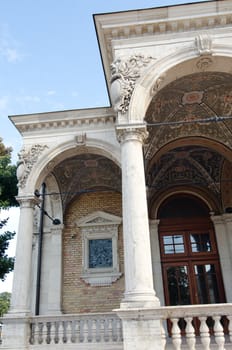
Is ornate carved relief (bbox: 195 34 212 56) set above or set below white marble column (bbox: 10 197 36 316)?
above

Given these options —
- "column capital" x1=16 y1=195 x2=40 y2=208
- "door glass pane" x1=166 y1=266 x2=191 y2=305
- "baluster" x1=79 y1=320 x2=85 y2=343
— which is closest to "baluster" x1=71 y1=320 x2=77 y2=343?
"baluster" x1=79 y1=320 x2=85 y2=343

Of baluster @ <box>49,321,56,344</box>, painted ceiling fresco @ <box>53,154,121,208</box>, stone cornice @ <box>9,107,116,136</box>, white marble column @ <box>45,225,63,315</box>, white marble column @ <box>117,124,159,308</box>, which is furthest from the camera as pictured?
painted ceiling fresco @ <box>53,154,121,208</box>

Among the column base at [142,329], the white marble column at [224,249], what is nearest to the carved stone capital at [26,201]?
the column base at [142,329]

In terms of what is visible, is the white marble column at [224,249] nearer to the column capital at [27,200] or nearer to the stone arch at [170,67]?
the stone arch at [170,67]

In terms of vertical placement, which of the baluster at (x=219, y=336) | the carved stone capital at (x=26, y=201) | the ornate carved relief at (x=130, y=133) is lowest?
the baluster at (x=219, y=336)

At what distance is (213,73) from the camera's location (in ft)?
26.0

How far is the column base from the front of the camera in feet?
16.5

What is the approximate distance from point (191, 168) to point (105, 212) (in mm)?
3236

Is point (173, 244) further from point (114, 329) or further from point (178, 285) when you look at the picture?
point (114, 329)

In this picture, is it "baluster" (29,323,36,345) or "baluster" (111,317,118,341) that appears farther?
"baluster" (29,323,36,345)

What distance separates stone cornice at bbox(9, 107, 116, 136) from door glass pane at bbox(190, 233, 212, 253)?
15.2 feet

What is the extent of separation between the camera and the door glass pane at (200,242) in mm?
10258

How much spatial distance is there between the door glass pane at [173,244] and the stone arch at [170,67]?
517 cm

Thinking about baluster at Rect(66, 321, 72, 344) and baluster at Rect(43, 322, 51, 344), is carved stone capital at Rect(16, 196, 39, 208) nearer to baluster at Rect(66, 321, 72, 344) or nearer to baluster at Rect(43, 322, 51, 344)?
baluster at Rect(43, 322, 51, 344)
